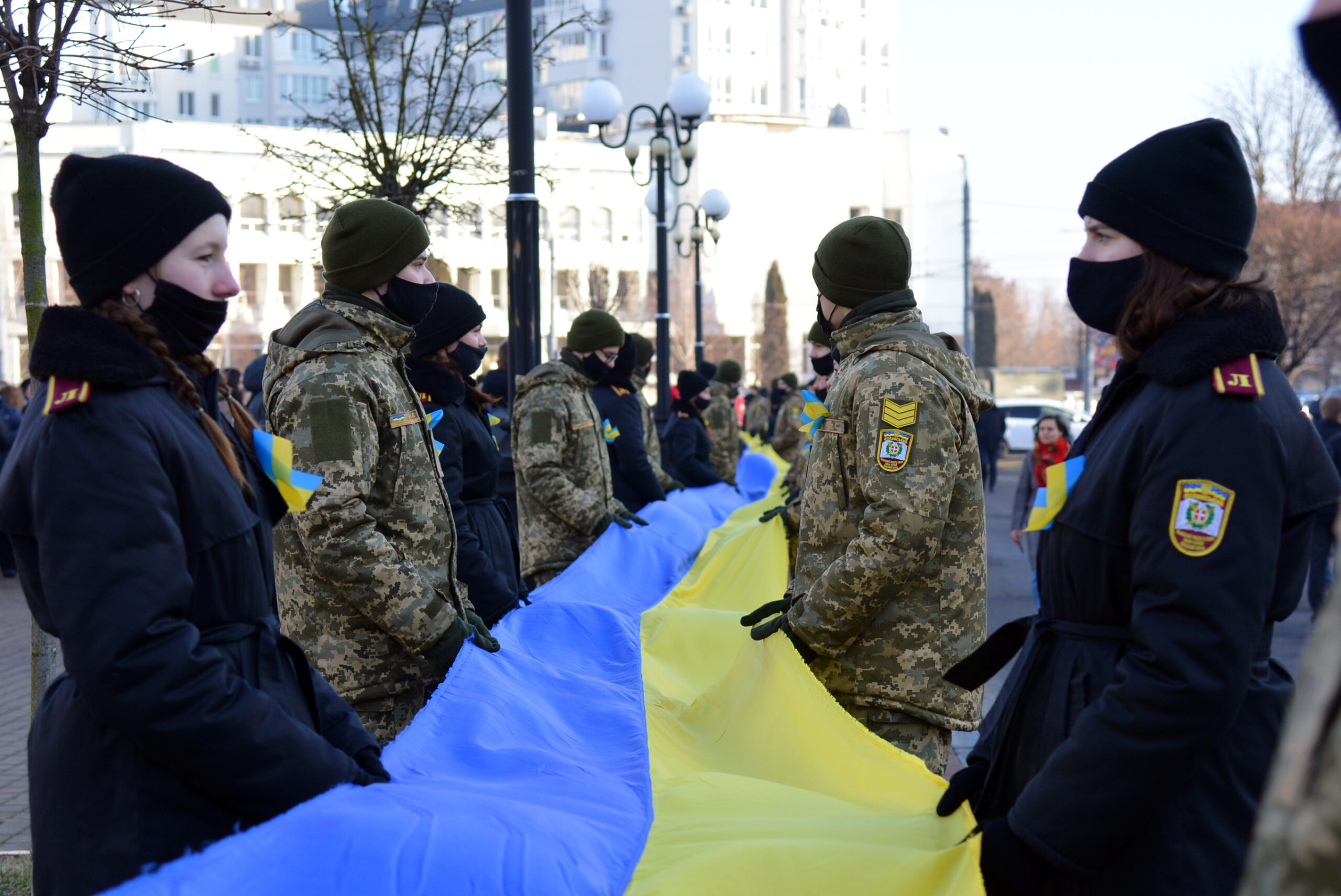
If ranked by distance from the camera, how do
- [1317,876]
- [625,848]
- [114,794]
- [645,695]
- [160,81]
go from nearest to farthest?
[1317,876] < [114,794] < [625,848] < [645,695] < [160,81]

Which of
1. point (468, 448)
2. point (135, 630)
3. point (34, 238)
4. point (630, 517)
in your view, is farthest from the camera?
point (630, 517)

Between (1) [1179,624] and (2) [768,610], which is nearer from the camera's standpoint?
(1) [1179,624]

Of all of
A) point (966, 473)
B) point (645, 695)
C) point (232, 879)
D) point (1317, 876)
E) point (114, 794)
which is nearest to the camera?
point (1317, 876)

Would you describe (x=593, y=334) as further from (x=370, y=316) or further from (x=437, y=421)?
(x=370, y=316)

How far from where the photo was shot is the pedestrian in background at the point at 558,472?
621 cm

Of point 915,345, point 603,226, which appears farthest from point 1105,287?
point 603,226

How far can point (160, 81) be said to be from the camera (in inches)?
3098

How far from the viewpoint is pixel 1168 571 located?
2004mm

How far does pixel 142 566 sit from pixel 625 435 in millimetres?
5854

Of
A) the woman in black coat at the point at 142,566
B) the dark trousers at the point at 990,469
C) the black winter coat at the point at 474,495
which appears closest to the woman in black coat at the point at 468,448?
the black winter coat at the point at 474,495

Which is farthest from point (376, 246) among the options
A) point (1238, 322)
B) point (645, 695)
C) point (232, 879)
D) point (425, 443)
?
point (1238, 322)

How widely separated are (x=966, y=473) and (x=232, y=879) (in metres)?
2.38

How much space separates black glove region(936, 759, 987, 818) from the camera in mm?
2488

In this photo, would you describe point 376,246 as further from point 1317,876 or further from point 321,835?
point 1317,876
